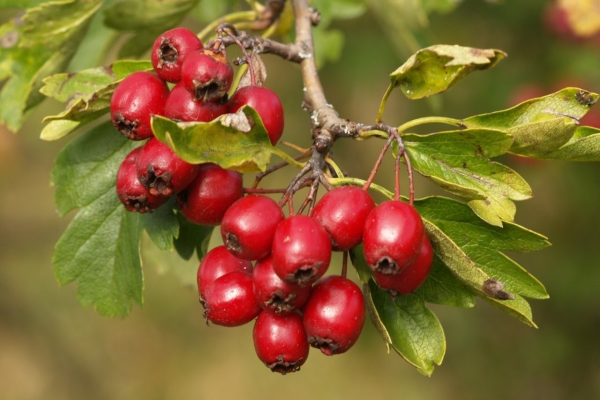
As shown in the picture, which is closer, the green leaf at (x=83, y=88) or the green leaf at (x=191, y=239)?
the green leaf at (x=83, y=88)

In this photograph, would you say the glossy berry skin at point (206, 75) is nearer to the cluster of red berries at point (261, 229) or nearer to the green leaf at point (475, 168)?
the cluster of red berries at point (261, 229)

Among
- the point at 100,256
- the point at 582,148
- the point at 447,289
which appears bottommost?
the point at 100,256

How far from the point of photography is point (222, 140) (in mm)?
1072

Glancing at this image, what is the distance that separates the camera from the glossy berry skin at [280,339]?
109cm

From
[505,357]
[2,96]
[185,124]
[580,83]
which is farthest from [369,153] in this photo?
[185,124]

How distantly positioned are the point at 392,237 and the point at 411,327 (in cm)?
34

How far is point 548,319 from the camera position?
3.66 meters

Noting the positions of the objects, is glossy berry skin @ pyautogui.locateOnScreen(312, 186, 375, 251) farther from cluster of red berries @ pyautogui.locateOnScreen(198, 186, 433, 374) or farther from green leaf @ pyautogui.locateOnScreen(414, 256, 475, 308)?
green leaf @ pyautogui.locateOnScreen(414, 256, 475, 308)

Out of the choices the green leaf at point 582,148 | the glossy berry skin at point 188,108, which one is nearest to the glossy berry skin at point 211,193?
the glossy berry skin at point 188,108

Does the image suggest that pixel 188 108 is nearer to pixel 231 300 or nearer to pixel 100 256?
pixel 231 300

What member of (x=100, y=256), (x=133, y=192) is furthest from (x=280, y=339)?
(x=100, y=256)

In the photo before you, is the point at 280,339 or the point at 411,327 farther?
the point at 411,327

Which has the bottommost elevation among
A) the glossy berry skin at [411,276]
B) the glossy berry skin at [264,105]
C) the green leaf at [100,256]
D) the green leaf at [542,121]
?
the green leaf at [100,256]

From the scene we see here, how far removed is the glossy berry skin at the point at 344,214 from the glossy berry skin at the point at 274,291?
105 mm
